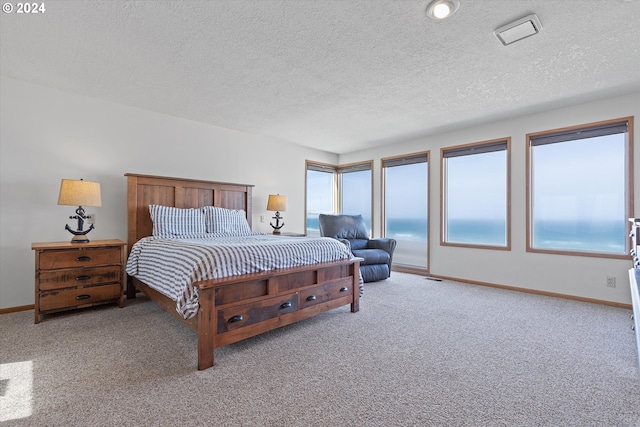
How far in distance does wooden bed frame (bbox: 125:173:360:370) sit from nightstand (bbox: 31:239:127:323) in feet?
1.11

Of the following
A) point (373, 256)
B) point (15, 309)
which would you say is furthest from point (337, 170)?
point (15, 309)

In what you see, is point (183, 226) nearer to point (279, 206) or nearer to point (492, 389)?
point (279, 206)

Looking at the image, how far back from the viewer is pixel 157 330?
258cm

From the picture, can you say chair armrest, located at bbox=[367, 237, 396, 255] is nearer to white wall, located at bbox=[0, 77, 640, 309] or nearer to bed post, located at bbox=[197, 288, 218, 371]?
white wall, located at bbox=[0, 77, 640, 309]

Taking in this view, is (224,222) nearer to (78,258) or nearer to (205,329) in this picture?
(78,258)

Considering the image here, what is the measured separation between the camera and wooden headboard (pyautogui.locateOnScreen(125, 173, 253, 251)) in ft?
11.8

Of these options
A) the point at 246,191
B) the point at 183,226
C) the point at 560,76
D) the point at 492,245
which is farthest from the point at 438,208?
the point at 183,226

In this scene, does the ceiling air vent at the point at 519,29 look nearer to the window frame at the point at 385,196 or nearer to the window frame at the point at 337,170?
the window frame at the point at 385,196

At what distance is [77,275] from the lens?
9.61 feet

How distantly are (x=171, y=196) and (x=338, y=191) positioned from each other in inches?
140

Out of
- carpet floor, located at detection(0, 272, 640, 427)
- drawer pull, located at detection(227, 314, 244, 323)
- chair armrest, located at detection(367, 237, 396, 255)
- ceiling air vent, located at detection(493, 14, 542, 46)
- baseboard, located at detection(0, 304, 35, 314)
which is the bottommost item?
carpet floor, located at detection(0, 272, 640, 427)

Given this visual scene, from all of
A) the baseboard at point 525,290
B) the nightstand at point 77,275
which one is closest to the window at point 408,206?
the baseboard at point 525,290

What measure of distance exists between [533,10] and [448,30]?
0.52 metres

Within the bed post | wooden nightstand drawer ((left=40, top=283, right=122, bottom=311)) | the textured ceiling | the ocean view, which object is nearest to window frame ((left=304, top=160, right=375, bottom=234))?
the ocean view
